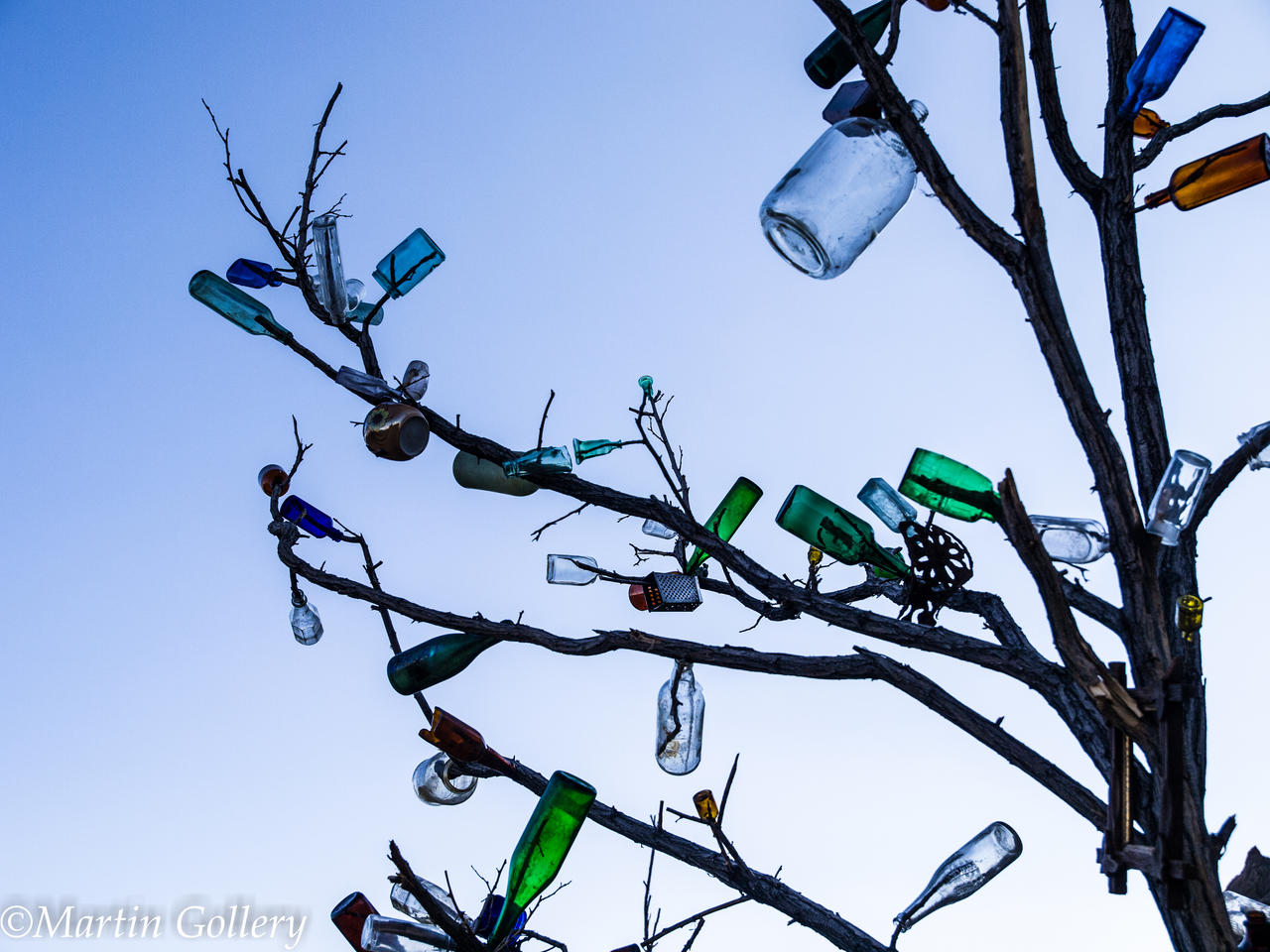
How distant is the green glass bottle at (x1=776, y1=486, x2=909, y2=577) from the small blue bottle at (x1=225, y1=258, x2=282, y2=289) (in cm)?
132

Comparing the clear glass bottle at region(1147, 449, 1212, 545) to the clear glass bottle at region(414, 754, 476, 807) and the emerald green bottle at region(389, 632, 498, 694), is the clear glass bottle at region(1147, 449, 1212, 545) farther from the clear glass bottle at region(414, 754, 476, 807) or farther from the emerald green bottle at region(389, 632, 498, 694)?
the clear glass bottle at region(414, 754, 476, 807)

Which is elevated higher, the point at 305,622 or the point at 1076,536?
the point at 305,622

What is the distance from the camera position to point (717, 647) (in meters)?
1.88

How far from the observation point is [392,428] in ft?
A: 6.83

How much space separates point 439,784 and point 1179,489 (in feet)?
6.08

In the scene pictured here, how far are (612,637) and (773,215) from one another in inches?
35.4

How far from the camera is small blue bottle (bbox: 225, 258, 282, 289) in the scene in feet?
7.73

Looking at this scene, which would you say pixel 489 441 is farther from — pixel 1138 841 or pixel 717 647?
pixel 1138 841

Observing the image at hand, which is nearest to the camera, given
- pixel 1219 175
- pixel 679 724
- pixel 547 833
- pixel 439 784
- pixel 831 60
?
pixel 1219 175

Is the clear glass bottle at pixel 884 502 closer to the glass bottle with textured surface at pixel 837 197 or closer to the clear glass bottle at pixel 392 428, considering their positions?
the glass bottle with textured surface at pixel 837 197

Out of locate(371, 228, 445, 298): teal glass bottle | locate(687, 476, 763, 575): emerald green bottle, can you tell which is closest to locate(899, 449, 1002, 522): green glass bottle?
locate(687, 476, 763, 575): emerald green bottle

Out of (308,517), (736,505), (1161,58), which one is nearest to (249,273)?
(308,517)

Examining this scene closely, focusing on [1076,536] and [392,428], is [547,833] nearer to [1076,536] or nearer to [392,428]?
[392,428]

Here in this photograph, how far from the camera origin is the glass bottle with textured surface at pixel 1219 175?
1895mm
